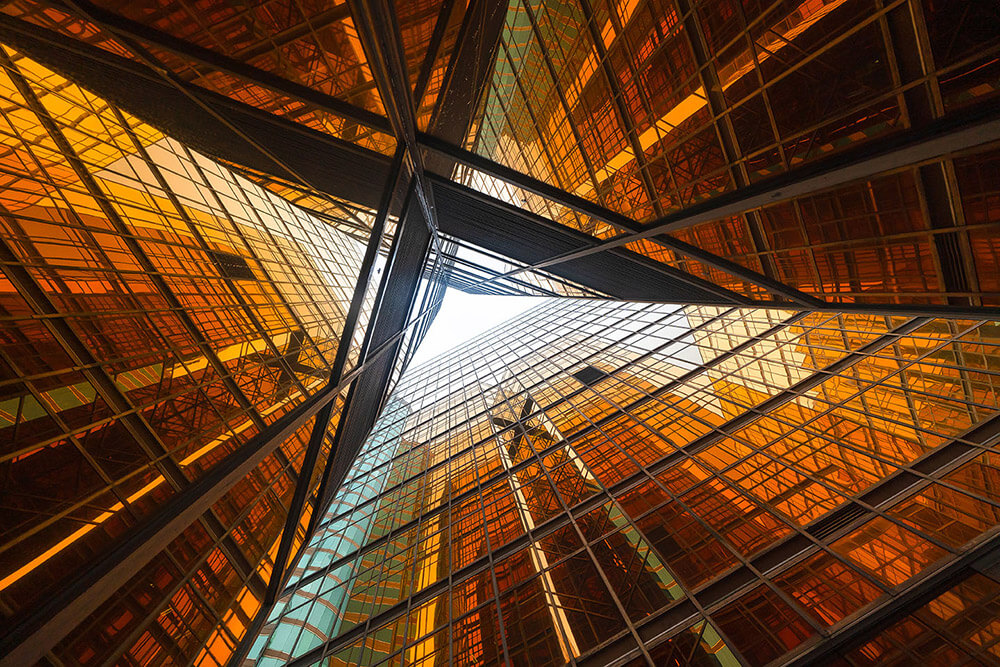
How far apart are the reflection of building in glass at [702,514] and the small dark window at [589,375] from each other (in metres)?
0.66

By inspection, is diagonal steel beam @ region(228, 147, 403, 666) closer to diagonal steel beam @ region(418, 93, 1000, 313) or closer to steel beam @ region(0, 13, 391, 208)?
steel beam @ region(0, 13, 391, 208)

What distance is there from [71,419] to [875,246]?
19013mm

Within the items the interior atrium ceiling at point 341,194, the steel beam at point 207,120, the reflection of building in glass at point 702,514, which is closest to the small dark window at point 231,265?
the interior atrium ceiling at point 341,194

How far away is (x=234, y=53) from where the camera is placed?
9.10 metres

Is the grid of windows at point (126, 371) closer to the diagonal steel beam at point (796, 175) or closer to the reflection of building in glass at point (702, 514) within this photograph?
the reflection of building in glass at point (702, 514)

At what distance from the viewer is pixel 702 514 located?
8.84m

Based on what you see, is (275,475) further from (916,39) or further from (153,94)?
(916,39)

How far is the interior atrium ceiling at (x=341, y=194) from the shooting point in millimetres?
7047

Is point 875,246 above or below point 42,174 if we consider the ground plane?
below

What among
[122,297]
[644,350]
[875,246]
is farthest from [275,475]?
[875,246]

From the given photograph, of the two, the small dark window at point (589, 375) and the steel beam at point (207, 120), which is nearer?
the steel beam at point (207, 120)

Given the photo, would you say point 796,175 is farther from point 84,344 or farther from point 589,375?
point 84,344

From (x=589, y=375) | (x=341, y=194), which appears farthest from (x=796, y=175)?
(x=341, y=194)

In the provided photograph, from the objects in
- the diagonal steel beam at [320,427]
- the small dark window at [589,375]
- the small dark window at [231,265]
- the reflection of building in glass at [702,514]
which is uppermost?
the small dark window at [231,265]
